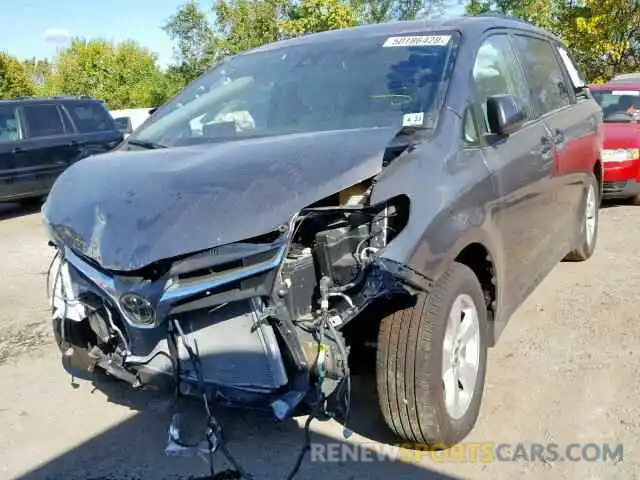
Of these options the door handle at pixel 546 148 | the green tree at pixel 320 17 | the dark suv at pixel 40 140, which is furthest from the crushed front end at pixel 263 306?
the green tree at pixel 320 17

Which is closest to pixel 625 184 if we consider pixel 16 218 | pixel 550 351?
pixel 550 351

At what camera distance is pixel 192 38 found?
28000 millimetres

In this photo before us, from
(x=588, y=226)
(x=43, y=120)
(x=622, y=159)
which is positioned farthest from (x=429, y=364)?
(x=43, y=120)

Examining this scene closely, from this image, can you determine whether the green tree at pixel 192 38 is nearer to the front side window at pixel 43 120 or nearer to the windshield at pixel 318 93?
the front side window at pixel 43 120

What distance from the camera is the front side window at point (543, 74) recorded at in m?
4.25

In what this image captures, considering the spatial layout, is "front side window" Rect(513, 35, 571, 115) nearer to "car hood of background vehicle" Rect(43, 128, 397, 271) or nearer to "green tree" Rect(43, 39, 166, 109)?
"car hood of background vehicle" Rect(43, 128, 397, 271)

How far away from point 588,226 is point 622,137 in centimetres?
275

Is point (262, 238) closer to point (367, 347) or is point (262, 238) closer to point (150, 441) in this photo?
point (367, 347)

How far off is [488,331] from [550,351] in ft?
2.92

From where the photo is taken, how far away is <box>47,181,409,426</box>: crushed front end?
2406 mm

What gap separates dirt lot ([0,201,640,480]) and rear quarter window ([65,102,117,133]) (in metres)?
7.02

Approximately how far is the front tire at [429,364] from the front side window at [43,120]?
9.21 m

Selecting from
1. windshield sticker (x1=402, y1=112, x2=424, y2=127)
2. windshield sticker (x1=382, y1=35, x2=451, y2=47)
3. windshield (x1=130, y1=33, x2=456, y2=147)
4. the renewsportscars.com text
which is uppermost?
windshield sticker (x1=382, y1=35, x2=451, y2=47)

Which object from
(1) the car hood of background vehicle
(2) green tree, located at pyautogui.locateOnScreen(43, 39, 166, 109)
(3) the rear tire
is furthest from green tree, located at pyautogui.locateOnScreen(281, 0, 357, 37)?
(1) the car hood of background vehicle
